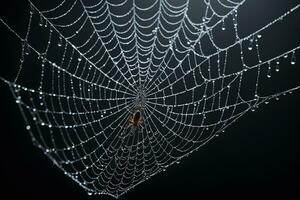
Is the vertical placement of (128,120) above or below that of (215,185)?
above

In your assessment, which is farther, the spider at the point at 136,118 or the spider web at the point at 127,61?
the spider web at the point at 127,61

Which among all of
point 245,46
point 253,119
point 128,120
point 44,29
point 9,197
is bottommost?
point 9,197

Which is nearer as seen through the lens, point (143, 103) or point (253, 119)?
point (143, 103)

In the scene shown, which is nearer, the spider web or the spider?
the spider

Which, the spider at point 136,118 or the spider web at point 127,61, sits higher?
the spider web at point 127,61

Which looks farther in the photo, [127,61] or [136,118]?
[127,61]

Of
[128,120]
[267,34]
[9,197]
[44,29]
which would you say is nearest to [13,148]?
[9,197]

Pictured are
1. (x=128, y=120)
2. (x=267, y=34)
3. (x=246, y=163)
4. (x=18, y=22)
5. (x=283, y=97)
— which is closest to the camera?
(x=128, y=120)

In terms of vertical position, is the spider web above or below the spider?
above

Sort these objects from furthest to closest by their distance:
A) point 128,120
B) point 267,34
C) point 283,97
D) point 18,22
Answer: point 283,97 < point 267,34 < point 18,22 < point 128,120

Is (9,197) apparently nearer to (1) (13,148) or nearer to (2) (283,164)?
(1) (13,148)

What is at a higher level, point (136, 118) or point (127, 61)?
point (127, 61)
